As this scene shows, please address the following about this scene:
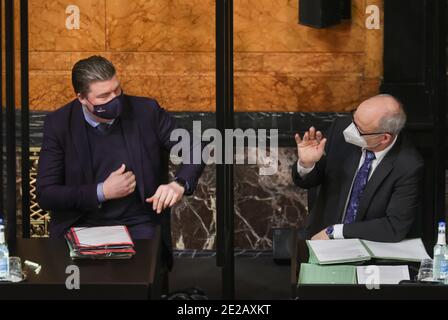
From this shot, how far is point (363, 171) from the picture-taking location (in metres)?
3.87

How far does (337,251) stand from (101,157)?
116cm

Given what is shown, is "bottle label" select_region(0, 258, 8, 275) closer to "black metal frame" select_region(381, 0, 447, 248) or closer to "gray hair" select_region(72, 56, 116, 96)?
"gray hair" select_region(72, 56, 116, 96)

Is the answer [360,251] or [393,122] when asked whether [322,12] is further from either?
[360,251]

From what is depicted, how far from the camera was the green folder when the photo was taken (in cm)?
294

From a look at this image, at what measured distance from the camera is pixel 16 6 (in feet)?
17.1

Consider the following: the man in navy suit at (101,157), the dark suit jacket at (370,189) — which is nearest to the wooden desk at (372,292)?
the dark suit jacket at (370,189)

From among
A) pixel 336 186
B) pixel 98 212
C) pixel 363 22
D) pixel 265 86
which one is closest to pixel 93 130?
pixel 98 212

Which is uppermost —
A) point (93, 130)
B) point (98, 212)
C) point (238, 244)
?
point (93, 130)

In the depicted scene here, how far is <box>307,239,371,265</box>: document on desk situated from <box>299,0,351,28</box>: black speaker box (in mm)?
2089

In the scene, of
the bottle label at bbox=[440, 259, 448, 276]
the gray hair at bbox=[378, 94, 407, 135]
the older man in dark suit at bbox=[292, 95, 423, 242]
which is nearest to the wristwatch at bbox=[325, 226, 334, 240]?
the older man in dark suit at bbox=[292, 95, 423, 242]

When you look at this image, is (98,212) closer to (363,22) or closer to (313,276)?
(313,276)

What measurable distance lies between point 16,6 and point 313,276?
285 centimetres

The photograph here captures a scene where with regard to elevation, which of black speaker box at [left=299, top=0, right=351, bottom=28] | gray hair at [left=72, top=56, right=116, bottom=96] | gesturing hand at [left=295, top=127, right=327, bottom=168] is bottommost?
gesturing hand at [left=295, top=127, right=327, bottom=168]

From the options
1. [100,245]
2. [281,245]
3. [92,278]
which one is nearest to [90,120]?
[100,245]
